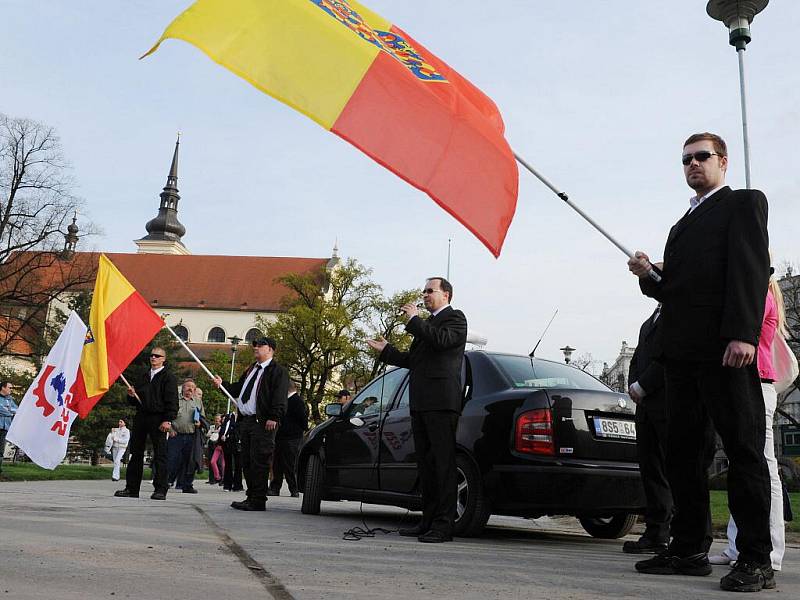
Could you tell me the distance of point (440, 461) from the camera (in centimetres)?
625

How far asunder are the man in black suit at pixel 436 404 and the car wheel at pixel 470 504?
0.28 meters

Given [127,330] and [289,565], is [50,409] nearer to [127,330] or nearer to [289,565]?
[127,330]

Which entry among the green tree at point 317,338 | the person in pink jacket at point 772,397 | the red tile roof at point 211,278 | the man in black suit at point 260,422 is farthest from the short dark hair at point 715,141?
the red tile roof at point 211,278

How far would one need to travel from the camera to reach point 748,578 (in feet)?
12.8

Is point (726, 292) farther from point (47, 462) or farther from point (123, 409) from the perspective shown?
point (123, 409)

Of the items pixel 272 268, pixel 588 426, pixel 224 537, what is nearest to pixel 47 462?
pixel 224 537

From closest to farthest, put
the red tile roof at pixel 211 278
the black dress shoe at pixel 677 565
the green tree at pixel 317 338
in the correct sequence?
the black dress shoe at pixel 677 565 → the green tree at pixel 317 338 → the red tile roof at pixel 211 278

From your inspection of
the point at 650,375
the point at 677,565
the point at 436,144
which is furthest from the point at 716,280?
the point at 436,144

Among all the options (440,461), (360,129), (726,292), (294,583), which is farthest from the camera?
(440,461)

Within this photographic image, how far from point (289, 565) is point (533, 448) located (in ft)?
8.21

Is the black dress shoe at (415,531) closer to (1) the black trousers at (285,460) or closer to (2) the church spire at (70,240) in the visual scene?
(1) the black trousers at (285,460)

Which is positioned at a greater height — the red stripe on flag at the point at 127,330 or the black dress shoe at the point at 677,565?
the red stripe on flag at the point at 127,330

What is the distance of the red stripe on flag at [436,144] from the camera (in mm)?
5020

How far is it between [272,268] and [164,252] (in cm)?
1740
